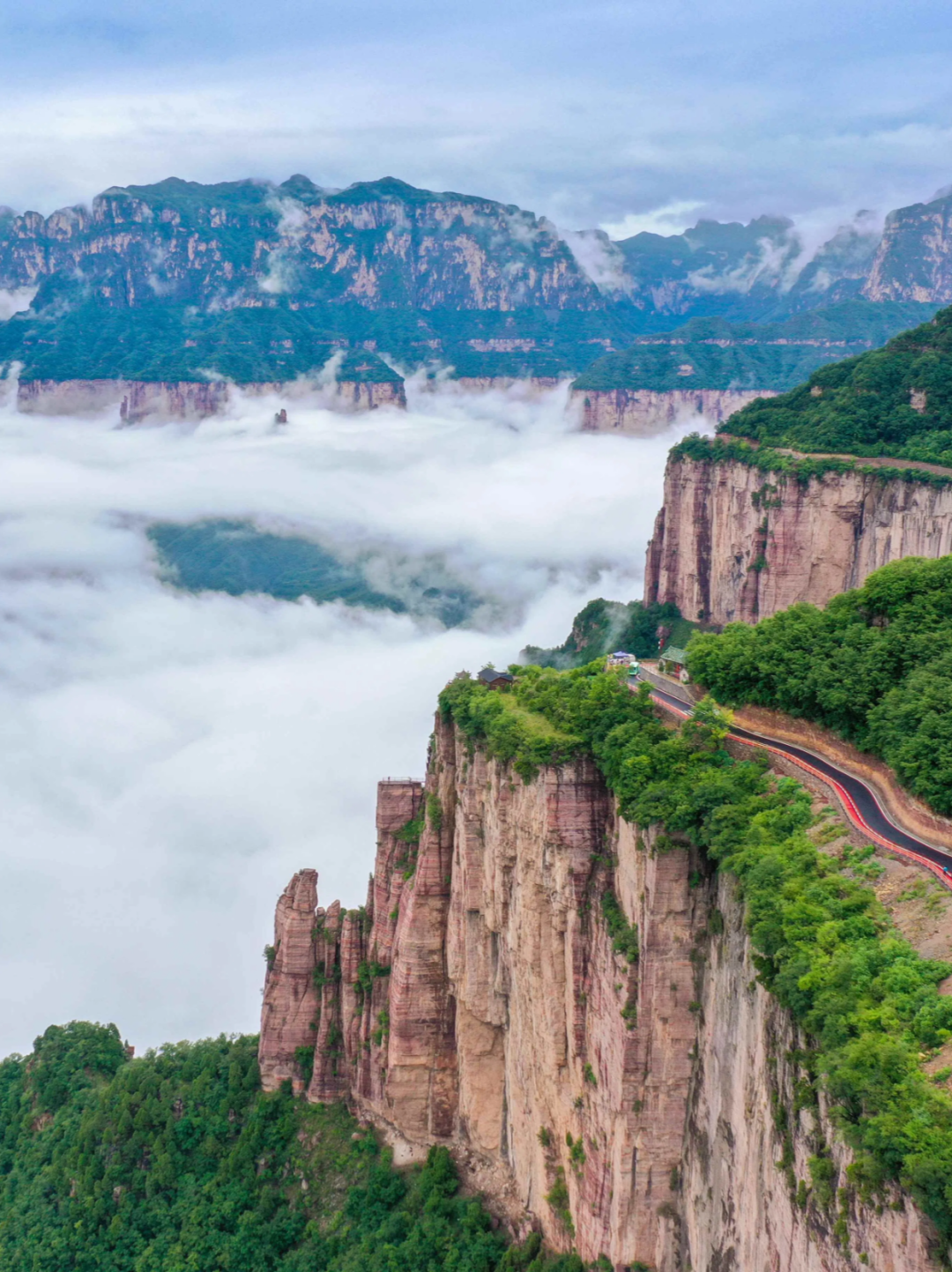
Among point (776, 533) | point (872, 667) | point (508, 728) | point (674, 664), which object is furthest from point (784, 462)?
point (872, 667)

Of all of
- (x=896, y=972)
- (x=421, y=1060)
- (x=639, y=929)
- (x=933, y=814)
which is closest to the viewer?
(x=896, y=972)

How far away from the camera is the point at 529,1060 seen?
43906 millimetres

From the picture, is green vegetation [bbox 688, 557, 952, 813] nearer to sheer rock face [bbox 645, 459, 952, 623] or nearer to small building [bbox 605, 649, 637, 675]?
small building [bbox 605, 649, 637, 675]

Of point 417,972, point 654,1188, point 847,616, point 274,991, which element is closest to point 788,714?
point 847,616

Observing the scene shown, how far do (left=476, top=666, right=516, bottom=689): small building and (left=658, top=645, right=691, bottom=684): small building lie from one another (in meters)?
5.88

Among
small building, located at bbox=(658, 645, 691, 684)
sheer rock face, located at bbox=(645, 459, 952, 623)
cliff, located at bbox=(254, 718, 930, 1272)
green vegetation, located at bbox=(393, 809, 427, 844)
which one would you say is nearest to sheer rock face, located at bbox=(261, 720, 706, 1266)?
cliff, located at bbox=(254, 718, 930, 1272)

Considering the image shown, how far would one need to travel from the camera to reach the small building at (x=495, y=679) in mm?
50312

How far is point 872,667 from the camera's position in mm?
38438

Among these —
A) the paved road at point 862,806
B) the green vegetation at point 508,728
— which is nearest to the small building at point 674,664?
the paved road at point 862,806

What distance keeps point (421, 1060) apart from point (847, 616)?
23.8 m

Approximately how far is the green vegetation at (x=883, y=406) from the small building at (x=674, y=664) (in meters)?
46.6

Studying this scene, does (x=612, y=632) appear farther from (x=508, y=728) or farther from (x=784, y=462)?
(x=508, y=728)

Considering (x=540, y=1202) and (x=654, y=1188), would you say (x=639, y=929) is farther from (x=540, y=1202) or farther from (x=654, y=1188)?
(x=540, y=1202)

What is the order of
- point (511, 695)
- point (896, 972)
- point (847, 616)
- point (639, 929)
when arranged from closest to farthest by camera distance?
point (896, 972)
point (639, 929)
point (847, 616)
point (511, 695)
